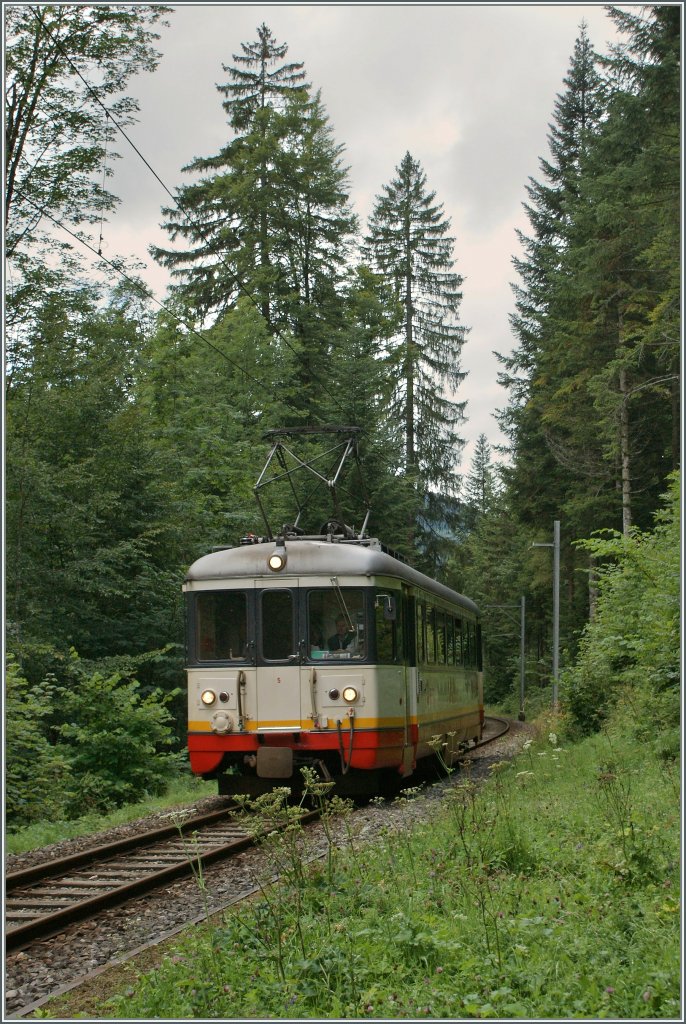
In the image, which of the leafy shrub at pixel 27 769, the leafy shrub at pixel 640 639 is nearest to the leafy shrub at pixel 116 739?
the leafy shrub at pixel 27 769

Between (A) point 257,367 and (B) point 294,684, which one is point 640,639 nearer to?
(B) point 294,684

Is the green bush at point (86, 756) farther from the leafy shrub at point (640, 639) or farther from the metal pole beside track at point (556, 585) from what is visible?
the metal pole beside track at point (556, 585)

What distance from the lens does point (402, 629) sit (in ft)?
38.8

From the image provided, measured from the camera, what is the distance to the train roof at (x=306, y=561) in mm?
11016

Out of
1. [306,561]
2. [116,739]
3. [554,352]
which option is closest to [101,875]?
[306,561]

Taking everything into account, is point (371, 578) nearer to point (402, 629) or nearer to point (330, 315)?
point (402, 629)

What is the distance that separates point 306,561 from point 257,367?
21181 mm

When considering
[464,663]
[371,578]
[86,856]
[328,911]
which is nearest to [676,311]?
[464,663]

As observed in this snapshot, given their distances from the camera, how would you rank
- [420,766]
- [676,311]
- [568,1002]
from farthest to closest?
[676,311], [420,766], [568,1002]

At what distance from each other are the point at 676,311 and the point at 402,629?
736 cm

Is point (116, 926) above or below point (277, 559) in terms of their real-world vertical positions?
below

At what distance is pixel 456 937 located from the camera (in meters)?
5.03

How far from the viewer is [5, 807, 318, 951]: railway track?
6461 mm

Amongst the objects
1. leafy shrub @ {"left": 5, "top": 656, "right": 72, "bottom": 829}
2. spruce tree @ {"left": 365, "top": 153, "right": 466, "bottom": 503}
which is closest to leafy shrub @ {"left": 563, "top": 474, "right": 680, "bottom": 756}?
leafy shrub @ {"left": 5, "top": 656, "right": 72, "bottom": 829}
